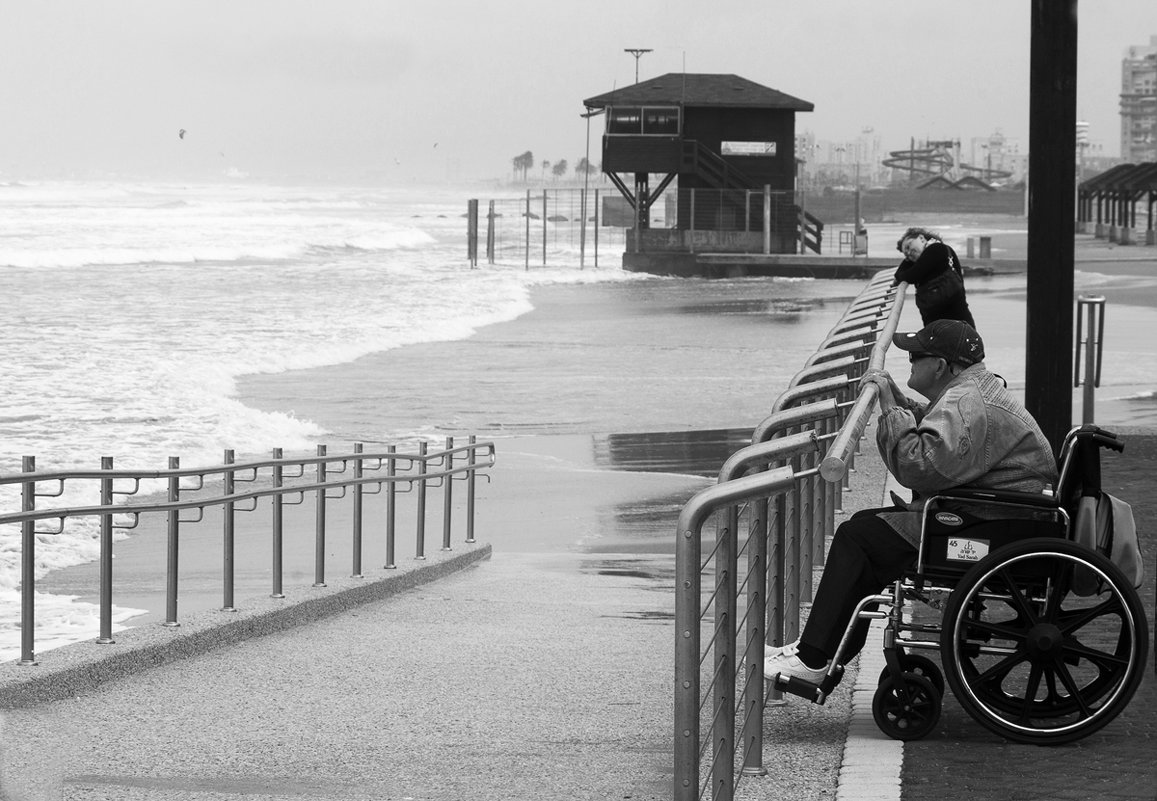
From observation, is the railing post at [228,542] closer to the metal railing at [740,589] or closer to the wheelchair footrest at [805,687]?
→ the metal railing at [740,589]

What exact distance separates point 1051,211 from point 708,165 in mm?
51518

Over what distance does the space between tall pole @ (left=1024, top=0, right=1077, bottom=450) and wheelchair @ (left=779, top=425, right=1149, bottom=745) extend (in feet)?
11.0

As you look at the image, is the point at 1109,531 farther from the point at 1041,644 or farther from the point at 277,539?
the point at 277,539

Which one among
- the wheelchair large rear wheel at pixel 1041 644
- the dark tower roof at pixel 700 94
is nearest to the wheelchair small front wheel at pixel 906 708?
the wheelchair large rear wheel at pixel 1041 644

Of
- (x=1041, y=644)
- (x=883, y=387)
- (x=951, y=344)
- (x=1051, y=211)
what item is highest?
(x=1051, y=211)

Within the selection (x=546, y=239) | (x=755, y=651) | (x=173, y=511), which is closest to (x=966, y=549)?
(x=755, y=651)

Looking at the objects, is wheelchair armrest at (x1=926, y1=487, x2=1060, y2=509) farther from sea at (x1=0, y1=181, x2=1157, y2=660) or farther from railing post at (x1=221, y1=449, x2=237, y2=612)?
sea at (x1=0, y1=181, x2=1157, y2=660)

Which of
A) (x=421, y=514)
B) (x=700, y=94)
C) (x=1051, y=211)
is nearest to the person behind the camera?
(x=1051, y=211)

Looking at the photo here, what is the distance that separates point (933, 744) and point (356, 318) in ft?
112

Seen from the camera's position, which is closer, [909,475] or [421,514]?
[909,475]

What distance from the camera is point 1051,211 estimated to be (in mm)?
8211

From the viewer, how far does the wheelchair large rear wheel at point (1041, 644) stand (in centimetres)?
466

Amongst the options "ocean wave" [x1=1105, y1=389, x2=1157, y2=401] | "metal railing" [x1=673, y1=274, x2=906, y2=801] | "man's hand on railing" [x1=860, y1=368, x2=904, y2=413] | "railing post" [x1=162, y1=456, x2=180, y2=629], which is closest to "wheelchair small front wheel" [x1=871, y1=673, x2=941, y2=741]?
"metal railing" [x1=673, y1=274, x2=906, y2=801]

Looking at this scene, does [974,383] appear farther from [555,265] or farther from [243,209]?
[243,209]
